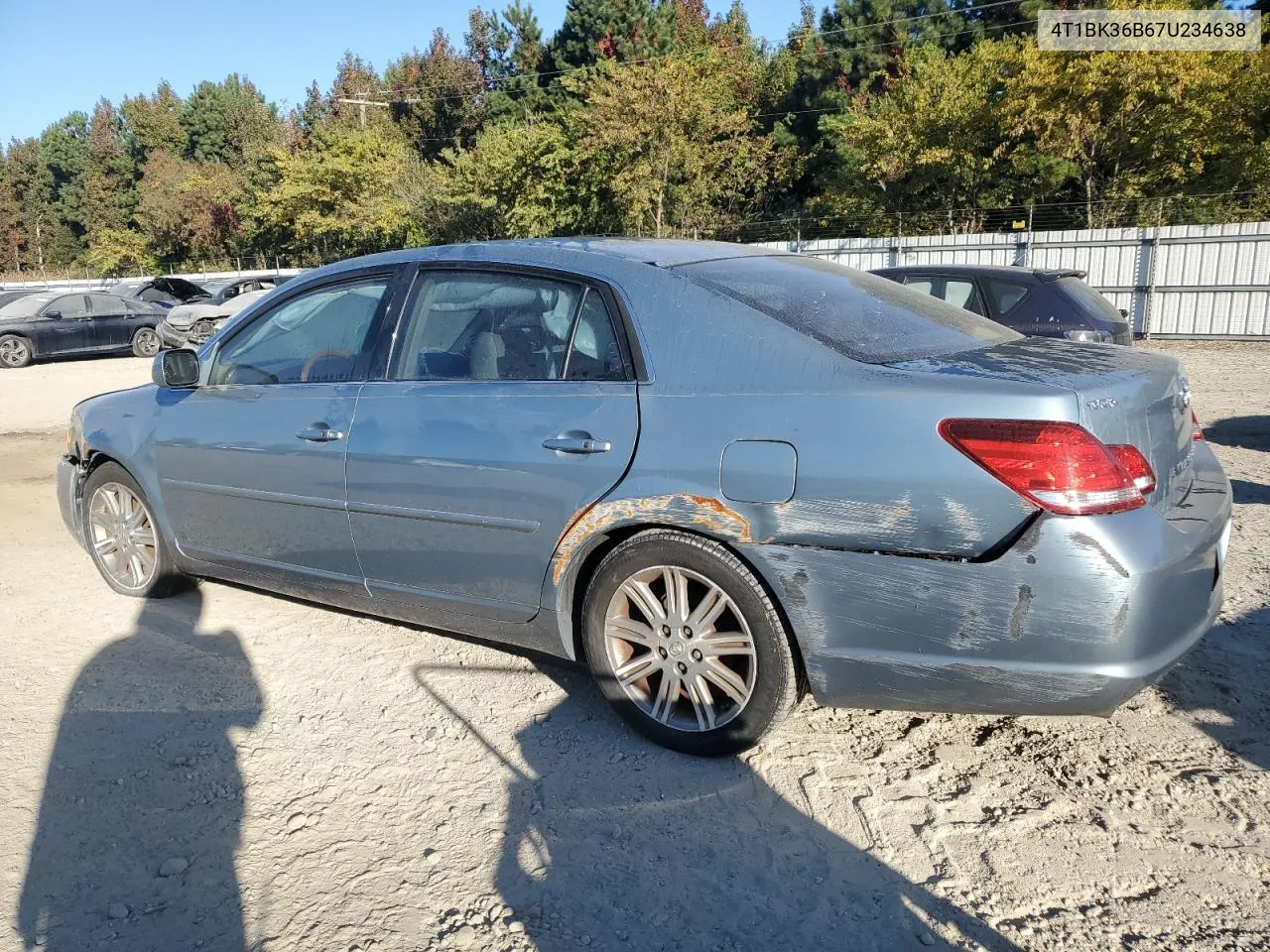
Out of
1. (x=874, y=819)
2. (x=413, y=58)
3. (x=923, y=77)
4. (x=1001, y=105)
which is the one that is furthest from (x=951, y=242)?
(x=413, y=58)

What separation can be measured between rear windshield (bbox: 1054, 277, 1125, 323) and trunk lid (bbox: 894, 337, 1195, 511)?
5736 millimetres

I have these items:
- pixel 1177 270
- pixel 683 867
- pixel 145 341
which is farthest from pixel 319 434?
pixel 1177 270

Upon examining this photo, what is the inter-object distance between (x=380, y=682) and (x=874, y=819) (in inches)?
78.6

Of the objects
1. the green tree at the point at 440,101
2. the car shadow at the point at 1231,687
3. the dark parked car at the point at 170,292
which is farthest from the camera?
the green tree at the point at 440,101

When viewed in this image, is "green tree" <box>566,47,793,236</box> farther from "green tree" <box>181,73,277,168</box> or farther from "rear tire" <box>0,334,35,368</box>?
"green tree" <box>181,73,277,168</box>

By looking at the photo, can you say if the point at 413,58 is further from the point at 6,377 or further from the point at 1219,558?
the point at 1219,558

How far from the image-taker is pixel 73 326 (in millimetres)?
18438

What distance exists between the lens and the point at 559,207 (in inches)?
1348

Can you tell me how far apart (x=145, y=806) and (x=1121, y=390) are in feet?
10.3

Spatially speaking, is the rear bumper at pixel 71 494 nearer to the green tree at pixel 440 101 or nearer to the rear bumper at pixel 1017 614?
the rear bumper at pixel 1017 614

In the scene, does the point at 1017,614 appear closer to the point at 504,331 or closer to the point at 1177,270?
the point at 504,331

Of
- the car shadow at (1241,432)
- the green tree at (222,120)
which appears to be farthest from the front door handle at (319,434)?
the green tree at (222,120)

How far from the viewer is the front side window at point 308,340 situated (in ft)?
13.0

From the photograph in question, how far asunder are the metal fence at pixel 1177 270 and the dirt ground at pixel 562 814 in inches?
542
